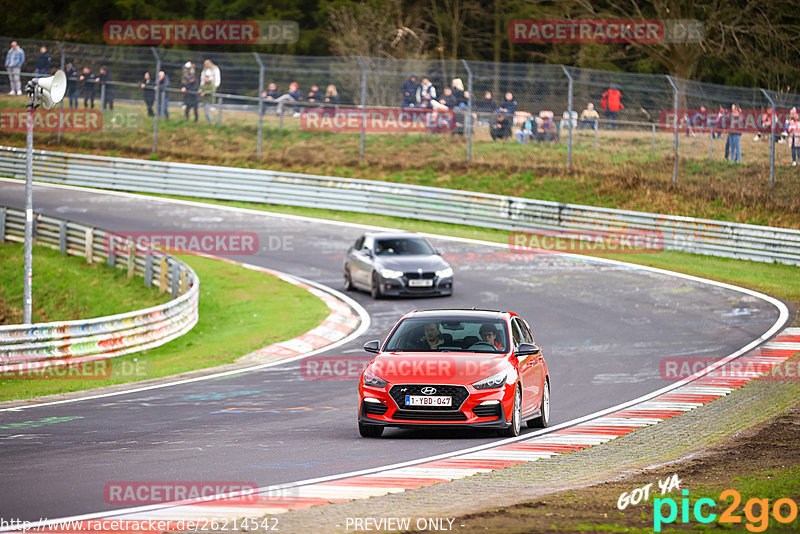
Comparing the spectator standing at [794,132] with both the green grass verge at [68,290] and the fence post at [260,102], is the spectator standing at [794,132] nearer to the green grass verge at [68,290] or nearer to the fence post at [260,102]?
the fence post at [260,102]

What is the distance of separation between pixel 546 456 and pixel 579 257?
1877cm

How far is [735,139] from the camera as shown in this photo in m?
33.4

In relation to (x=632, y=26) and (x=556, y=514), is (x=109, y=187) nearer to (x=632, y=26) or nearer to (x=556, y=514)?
(x=632, y=26)

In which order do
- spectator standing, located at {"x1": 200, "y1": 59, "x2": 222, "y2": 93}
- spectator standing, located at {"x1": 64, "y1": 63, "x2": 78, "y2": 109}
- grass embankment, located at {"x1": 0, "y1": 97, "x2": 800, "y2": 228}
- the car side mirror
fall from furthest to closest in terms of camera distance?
spectator standing, located at {"x1": 64, "y1": 63, "x2": 78, "y2": 109} → spectator standing, located at {"x1": 200, "y1": 59, "x2": 222, "y2": 93} → grass embankment, located at {"x1": 0, "y1": 97, "x2": 800, "y2": 228} → the car side mirror

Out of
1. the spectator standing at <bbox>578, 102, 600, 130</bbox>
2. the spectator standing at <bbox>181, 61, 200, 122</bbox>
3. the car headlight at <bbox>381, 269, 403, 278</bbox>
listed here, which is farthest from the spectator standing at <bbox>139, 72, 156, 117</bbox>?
the car headlight at <bbox>381, 269, 403, 278</bbox>

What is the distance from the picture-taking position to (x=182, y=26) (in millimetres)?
63812

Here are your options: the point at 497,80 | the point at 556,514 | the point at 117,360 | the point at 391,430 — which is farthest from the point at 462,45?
the point at 556,514

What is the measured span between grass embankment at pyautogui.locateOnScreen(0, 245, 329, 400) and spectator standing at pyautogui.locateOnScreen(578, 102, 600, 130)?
41.7ft

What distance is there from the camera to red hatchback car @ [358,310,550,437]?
38.9 ft

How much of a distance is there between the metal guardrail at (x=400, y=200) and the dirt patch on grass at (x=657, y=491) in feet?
59.3

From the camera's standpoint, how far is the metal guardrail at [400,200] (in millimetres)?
29953

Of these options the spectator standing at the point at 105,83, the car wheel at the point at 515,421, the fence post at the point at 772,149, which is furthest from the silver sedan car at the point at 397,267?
the spectator standing at the point at 105,83

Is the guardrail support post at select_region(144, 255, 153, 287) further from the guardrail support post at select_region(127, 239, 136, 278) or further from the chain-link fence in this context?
the chain-link fence

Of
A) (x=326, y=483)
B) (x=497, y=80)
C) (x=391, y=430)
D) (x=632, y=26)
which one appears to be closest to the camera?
(x=326, y=483)
